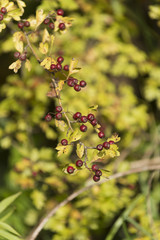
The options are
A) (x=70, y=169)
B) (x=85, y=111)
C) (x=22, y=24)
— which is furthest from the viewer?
(x=85, y=111)

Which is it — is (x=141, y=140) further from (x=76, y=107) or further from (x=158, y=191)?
(x=76, y=107)

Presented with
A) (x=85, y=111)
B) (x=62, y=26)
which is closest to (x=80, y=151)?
(x=62, y=26)

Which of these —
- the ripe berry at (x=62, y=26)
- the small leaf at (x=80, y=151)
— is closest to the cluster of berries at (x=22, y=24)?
the ripe berry at (x=62, y=26)

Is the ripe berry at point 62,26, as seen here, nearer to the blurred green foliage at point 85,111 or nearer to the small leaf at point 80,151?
the small leaf at point 80,151

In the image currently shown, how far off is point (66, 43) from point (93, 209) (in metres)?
0.99

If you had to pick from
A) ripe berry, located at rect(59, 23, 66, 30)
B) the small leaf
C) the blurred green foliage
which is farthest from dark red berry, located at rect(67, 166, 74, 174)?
the blurred green foliage

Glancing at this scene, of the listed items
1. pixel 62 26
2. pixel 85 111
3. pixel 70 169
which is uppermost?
pixel 62 26

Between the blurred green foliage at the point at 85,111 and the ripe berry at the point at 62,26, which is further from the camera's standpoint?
the blurred green foliage at the point at 85,111

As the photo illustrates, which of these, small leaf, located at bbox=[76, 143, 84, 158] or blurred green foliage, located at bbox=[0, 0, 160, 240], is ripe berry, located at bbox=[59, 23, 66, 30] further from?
blurred green foliage, located at bbox=[0, 0, 160, 240]

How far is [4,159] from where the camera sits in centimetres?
274

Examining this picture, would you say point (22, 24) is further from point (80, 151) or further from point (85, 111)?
point (85, 111)

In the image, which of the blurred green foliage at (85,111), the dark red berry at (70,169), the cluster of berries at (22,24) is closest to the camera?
the dark red berry at (70,169)

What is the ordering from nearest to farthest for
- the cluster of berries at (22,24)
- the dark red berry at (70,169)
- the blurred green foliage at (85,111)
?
the dark red berry at (70,169), the cluster of berries at (22,24), the blurred green foliage at (85,111)

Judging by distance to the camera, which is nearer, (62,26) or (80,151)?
(80,151)
